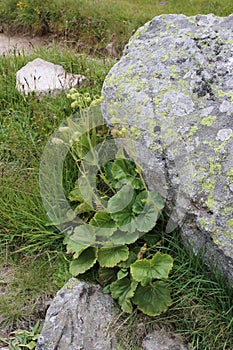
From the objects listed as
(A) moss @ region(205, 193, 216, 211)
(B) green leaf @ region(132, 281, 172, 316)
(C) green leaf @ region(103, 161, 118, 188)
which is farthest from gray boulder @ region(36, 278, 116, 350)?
(A) moss @ region(205, 193, 216, 211)

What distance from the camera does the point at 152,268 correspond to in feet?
10.4

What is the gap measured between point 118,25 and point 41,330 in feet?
24.5

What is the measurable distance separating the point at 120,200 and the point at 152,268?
0.56 m

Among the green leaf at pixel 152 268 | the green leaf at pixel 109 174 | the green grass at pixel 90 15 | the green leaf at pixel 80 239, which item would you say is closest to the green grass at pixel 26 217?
the green leaf at pixel 80 239

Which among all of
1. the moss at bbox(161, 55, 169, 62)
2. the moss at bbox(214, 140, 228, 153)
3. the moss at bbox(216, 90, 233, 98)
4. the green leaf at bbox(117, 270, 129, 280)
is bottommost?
the green leaf at bbox(117, 270, 129, 280)

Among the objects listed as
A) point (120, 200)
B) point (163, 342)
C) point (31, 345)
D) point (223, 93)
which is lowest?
point (31, 345)

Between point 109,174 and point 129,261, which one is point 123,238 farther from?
point 109,174

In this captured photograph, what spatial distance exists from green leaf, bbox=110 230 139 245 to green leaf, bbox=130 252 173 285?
21 centimetres

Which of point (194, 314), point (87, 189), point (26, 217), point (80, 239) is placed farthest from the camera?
point (26, 217)

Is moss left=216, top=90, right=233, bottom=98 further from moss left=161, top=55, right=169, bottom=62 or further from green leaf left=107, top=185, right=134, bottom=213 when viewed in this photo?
green leaf left=107, top=185, right=134, bottom=213

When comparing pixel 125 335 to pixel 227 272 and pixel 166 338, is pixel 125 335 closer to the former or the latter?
pixel 166 338

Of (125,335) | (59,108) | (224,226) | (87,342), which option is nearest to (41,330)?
(87,342)

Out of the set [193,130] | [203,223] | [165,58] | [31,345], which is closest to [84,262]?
[31,345]

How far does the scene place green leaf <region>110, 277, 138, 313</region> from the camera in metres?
3.20
